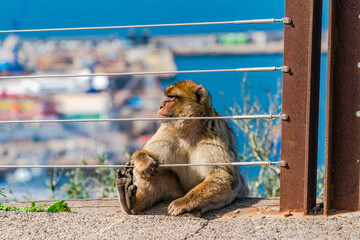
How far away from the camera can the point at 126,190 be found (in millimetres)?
A: 2789

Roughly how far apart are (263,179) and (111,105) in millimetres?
26919

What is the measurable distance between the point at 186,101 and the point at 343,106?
0.90 m

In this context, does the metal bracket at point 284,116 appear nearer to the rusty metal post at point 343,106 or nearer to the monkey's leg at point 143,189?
the rusty metal post at point 343,106

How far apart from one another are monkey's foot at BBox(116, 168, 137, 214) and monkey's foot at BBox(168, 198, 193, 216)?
19 cm

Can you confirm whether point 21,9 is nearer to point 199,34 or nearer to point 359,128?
point 199,34

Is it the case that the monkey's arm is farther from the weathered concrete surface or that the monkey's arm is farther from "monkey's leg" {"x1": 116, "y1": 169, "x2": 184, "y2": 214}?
the weathered concrete surface

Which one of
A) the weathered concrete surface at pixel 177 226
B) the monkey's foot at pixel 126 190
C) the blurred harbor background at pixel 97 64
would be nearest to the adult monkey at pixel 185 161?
the monkey's foot at pixel 126 190

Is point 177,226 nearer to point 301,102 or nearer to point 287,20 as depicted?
point 301,102

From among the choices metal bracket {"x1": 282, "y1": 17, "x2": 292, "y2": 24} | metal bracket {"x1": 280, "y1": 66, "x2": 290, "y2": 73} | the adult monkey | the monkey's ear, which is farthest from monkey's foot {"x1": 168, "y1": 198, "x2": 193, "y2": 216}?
metal bracket {"x1": 282, "y1": 17, "x2": 292, "y2": 24}

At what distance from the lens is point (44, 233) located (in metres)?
2.40

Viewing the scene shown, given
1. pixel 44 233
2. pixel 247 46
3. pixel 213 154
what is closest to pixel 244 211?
pixel 213 154

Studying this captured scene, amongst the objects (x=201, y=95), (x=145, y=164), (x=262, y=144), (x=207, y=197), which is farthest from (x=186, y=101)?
(x=262, y=144)

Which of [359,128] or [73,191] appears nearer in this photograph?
[359,128]

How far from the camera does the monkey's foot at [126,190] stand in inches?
109
